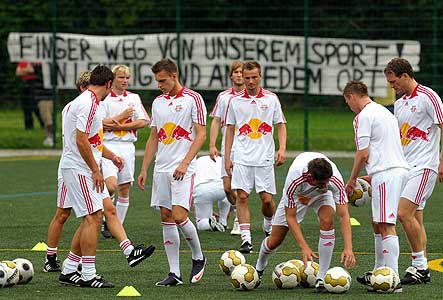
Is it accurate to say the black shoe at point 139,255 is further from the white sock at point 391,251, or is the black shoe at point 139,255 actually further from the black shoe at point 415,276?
the black shoe at point 415,276

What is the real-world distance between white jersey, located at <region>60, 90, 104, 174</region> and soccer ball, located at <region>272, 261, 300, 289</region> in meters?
1.95

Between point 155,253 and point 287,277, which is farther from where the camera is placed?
point 155,253

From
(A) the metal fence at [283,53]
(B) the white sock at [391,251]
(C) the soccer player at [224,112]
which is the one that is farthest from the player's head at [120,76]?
(A) the metal fence at [283,53]

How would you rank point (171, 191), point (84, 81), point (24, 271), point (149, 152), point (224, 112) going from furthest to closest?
point (224, 112)
point (84, 81)
point (149, 152)
point (171, 191)
point (24, 271)

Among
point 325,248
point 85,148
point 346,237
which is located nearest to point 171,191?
point 85,148

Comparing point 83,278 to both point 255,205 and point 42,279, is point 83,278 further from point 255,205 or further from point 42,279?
point 255,205

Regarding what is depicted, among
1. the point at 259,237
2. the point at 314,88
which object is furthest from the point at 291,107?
the point at 259,237

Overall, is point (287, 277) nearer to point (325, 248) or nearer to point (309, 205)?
point (325, 248)

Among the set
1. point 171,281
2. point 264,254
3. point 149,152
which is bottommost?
point 171,281

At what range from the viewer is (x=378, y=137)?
10602mm

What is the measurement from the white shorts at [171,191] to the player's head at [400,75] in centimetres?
207

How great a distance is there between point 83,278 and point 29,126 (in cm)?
1720

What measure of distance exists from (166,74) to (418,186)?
2549 millimetres

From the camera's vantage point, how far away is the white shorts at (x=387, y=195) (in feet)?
34.7
